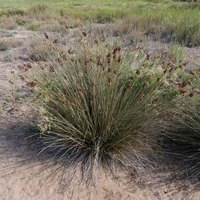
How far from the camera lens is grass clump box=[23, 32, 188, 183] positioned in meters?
3.48

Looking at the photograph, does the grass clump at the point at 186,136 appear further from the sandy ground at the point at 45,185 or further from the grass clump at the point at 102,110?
the sandy ground at the point at 45,185

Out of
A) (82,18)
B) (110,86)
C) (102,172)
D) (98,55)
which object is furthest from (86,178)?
(82,18)

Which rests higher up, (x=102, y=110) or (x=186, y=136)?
(x=102, y=110)

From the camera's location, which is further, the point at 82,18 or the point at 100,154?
the point at 82,18

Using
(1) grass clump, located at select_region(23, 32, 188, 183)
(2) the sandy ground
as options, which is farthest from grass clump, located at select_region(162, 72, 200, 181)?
(2) the sandy ground

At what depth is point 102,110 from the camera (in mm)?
3479

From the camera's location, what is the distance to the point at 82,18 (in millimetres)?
13172

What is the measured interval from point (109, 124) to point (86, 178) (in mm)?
535

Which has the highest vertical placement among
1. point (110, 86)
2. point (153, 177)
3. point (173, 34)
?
point (110, 86)

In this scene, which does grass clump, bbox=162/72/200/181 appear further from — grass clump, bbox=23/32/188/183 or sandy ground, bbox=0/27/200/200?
sandy ground, bbox=0/27/200/200

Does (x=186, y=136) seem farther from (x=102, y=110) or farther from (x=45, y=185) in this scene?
(x=45, y=185)

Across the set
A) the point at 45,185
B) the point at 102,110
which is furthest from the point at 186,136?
the point at 45,185

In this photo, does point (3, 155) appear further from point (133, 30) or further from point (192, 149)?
point (133, 30)

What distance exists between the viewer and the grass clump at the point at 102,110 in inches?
137
